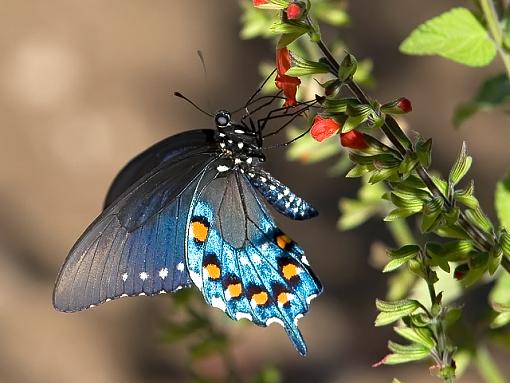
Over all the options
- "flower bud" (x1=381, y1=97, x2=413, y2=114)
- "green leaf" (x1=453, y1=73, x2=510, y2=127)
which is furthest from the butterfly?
"flower bud" (x1=381, y1=97, x2=413, y2=114)

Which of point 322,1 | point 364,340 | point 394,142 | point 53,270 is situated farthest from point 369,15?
point 394,142

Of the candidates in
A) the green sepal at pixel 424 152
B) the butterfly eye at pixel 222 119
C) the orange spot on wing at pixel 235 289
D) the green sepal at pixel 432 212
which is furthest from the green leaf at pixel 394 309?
the butterfly eye at pixel 222 119

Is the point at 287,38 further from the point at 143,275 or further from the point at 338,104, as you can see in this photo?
the point at 143,275

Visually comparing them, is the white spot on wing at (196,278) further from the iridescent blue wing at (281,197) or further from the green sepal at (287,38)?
the green sepal at (287,38)

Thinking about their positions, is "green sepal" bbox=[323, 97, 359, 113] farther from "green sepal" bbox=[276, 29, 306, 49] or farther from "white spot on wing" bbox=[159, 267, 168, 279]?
"white spot on wing" bbox=[159, 267, 168, 279]

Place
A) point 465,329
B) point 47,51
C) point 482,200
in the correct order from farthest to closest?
point 47,51, point 482,200, point 465,329

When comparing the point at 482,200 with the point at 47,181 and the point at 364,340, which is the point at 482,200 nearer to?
the point at 364,340
